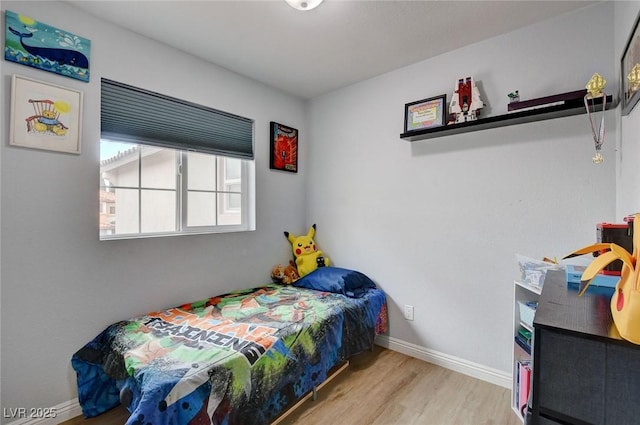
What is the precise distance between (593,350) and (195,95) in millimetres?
2605

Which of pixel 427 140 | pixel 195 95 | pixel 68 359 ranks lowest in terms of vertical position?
pixel 68 359

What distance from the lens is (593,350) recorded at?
1.96 ft

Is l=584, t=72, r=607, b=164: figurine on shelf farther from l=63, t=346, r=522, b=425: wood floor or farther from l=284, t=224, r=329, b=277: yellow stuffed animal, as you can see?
l=284, t=224, r=329, b=277: yellow stuffed animal

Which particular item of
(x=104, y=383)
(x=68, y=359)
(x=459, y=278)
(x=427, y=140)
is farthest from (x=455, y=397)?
(x=68, y=359)

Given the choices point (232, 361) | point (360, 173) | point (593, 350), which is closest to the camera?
point (593, 350)

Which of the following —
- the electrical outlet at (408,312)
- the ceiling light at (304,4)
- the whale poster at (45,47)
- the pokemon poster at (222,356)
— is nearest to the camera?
the pokemon poster at (222,356)

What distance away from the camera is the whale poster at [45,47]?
1531 mm

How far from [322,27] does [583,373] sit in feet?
6.98

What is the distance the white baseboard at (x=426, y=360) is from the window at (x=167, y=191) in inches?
40.7

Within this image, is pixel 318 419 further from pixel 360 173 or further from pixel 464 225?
pixel 360 173

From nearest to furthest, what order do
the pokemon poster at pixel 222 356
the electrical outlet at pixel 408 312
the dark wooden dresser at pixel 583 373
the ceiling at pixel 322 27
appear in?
the dark wooden dresser at pixel 583 373 → the pokemon poster at pixel 222 356 → the ceiling at pixel 322 27 → the electrical outlet at pixel 408 312

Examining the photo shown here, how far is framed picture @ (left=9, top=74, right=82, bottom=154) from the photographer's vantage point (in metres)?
1.55

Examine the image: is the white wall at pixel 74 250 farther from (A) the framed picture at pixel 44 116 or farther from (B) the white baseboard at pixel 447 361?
(B) the white baseboard at pixel 447 361

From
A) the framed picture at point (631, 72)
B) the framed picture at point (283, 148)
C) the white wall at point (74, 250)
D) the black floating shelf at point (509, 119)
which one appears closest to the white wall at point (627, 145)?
the framed picture at point (631, 72)
